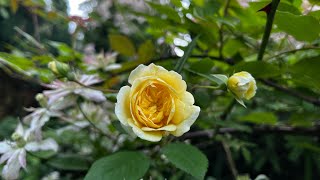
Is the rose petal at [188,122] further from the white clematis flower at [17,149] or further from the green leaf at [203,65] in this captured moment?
the white clematis flower at [17,149]

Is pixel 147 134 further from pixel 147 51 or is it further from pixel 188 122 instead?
pixel 147 51

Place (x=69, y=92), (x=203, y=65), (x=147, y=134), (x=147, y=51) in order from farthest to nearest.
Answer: (x=147, y=51) < (x=69, y=92) < (x=203, y=65) < (x=147, y=134)

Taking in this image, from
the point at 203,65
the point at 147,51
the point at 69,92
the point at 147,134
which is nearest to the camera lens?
the point at 147,134

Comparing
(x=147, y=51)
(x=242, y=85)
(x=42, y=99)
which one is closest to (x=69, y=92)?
(x=42, y=99)

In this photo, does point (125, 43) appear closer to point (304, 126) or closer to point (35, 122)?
point (35, 122)

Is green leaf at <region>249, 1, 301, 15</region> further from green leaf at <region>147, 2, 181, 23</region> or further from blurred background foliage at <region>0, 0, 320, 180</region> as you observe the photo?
green leaf at <region>147, 2, 181, 23</region>

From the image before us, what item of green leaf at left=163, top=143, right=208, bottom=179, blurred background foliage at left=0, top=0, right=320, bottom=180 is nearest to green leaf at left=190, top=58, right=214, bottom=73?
blurred background foliage at left=0, top=0, right=320, bottom=180

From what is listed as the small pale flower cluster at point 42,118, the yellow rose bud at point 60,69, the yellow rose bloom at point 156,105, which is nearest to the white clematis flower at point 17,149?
the small pale flower cluster at point 42,118
